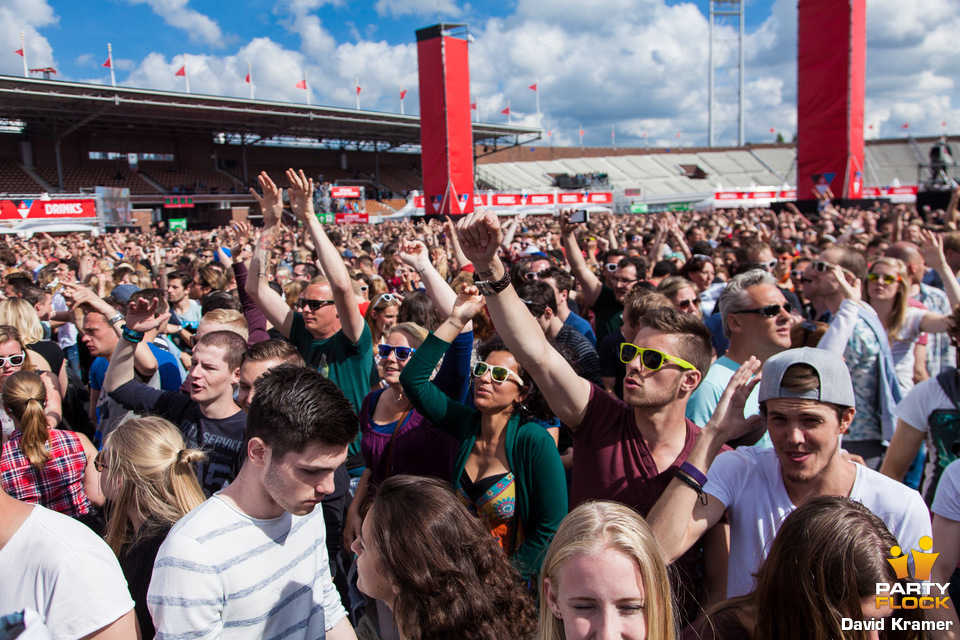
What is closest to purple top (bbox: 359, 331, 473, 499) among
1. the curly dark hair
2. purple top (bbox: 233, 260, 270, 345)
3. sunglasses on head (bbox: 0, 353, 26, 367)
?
the curly dark hair

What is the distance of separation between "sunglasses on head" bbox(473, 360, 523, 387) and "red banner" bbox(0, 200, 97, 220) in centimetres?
1996

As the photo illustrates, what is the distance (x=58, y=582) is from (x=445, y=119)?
19121 millimetres

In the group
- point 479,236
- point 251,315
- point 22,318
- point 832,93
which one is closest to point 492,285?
point 479,236

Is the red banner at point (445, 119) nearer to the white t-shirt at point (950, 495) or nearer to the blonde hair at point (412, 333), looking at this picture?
the blonde hair at point (412, 333)

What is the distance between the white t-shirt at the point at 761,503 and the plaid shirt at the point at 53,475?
2.79 m

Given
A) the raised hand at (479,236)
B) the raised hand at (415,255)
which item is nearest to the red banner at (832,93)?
the raised hand at (415,255)

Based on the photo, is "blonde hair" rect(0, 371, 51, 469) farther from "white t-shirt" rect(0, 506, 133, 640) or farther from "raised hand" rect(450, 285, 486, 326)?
"raised hand" rect(450, 285, 486, 326)

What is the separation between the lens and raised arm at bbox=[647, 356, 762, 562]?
5.98 feet

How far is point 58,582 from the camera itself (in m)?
1.43

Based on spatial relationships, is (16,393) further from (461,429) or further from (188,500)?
(461,429)

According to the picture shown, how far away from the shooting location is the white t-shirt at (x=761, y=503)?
180cm

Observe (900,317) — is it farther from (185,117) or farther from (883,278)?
(185,117)

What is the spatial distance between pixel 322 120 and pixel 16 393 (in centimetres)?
3855

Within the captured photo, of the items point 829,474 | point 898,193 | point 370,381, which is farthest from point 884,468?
point 898,193
